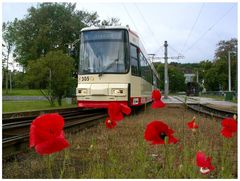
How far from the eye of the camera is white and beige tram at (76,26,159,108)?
12984 millimetres

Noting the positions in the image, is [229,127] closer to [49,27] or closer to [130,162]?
[130,162]

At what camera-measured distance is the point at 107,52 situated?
519 inches

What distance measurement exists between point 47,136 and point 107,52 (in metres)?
11.3

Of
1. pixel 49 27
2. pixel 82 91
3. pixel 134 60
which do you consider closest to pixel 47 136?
pixel 82 91

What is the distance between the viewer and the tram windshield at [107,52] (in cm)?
1320

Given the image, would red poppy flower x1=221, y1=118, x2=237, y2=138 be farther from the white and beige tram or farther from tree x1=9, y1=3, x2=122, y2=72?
tree x1=9, y1=3, x2=122, y2=72

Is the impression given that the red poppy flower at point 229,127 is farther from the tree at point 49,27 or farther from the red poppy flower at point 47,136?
the tree at point 49,27

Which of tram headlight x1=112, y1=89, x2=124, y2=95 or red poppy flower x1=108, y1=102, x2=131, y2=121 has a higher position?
tram headlight x1=112, y1=89, x2=124, y2=95

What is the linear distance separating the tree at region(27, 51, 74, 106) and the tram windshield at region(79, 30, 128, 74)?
9685mm

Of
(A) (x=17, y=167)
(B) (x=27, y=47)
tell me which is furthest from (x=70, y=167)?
(B) (x=27, y=47)

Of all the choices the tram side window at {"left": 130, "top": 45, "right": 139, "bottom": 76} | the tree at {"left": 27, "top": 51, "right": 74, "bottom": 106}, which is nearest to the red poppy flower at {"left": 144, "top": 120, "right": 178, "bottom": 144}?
the tram side window at {"left": 130, "top": 45, "right": 139, "bottom": 76}

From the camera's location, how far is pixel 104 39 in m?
13.3

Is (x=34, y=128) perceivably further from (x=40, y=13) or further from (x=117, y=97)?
(x=40, y=13)

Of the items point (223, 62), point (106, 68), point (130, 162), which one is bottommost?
point (130, 162)
